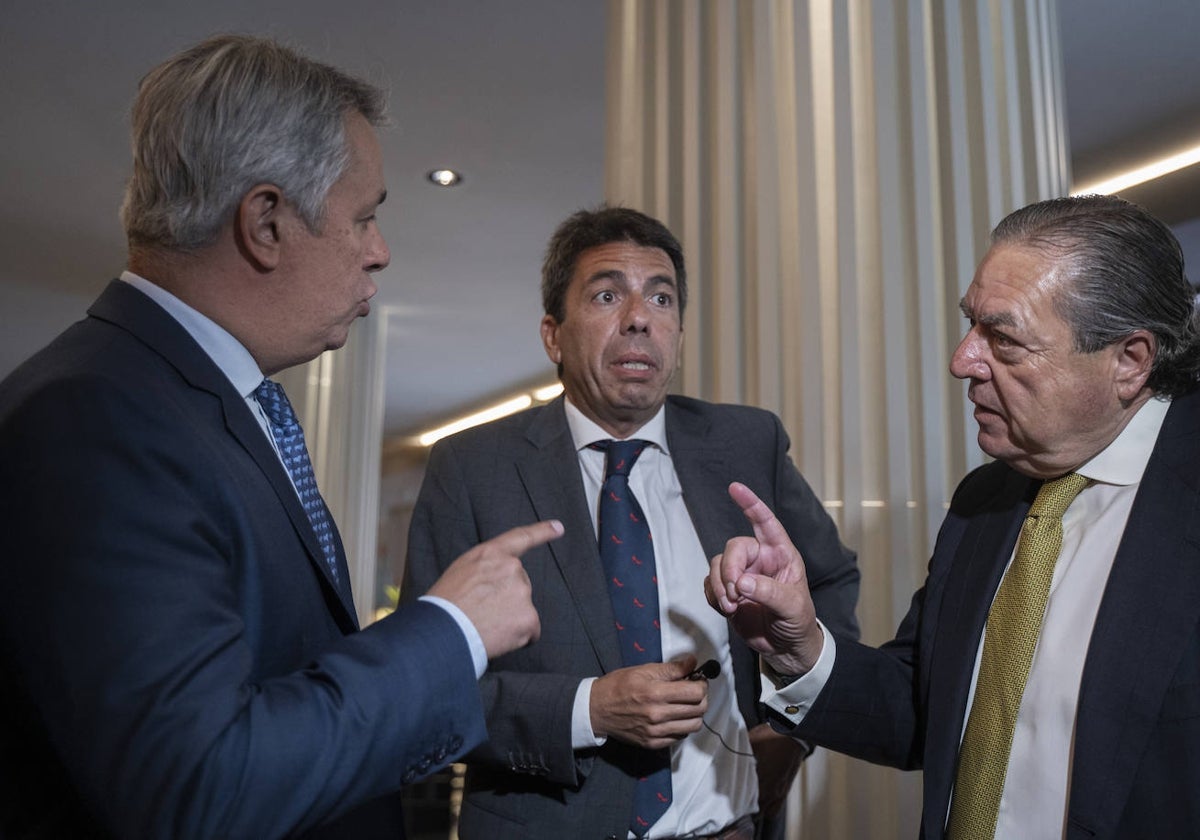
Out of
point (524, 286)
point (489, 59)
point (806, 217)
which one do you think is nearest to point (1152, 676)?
point (806, 217)

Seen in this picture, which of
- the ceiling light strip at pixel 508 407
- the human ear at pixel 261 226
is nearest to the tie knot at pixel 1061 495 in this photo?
the human ear at pixel 261 226

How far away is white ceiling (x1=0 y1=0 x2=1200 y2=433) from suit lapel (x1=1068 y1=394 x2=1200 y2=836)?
341 centimetres

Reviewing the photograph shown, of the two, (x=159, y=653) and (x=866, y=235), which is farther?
(x=866, y=235)

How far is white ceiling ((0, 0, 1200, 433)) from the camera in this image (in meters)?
4.27

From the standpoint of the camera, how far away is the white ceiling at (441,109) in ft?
14.0

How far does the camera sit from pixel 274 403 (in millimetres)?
1354

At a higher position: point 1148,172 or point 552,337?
point 1148,172

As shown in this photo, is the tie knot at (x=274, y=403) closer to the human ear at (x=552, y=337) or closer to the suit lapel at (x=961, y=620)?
the human ear at (x=552, y=337)

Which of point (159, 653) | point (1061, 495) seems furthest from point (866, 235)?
point (159, 653)

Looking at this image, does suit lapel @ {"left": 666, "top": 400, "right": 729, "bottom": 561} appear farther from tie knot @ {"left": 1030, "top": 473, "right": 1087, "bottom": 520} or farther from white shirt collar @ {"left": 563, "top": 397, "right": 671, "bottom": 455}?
tie knot @ {"left": 1030, "top": 473, "right": 1087, "bottom": 520}

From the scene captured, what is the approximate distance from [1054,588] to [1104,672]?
192 mm

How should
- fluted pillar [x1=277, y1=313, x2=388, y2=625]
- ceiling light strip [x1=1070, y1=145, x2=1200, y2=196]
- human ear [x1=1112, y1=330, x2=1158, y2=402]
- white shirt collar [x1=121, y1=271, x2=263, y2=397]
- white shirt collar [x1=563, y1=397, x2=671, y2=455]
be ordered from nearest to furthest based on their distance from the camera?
white shirt collar [x1=121, y1=271, x2=263, y2=397] < human ear [x1=1112, y1=330, x2=1158, y2=402] < white shirt collar [x1=563, y1=397, x2=671, y2=455] < ceiling light strip [x1=1070, y1=145, x2=1200, y2=196] < fluted pillar [x1=277, y1=313, x2=388, y2=625]

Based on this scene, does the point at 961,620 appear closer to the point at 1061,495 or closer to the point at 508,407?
the point at 1061,495

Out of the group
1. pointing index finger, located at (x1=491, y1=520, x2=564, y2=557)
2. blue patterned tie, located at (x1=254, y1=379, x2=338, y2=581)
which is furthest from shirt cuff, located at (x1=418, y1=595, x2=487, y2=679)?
blue patterned tie, located at (x1=254, y1=379, x2=338, y2=581)
